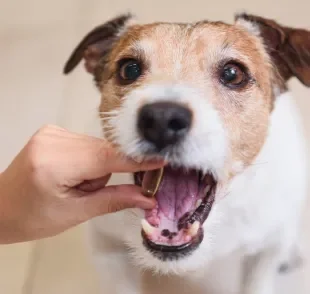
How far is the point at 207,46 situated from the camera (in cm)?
132

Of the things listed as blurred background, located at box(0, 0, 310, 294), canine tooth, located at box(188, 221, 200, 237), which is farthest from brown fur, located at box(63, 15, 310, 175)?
blurred background, located at box(0, 0, 310, 294)

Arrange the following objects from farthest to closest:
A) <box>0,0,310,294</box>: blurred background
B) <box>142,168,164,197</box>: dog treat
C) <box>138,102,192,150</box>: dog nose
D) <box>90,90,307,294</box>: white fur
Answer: <box>0,0,310,294</box>: blurred background
<box>90,90,307,294</box>: white fur
<box>142,168,164,197</box>: dog treat
<box>138,102,192,150</box>: dog nose

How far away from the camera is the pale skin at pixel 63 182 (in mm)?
1083

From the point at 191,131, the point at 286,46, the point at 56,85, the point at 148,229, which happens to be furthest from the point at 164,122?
the point at 56,85

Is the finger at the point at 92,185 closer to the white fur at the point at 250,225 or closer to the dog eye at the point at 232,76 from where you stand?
the white fur at the point at 250,225

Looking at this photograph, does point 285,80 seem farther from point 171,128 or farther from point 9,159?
point 9,159

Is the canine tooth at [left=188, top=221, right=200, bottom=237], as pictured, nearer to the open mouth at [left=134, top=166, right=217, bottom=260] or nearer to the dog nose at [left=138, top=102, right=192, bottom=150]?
the open mouth at [left=134, top=166, right=217, bottom=260]

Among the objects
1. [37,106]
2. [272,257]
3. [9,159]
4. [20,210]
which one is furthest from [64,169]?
[37,106]

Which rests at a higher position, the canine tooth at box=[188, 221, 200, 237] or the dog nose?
the dog nose

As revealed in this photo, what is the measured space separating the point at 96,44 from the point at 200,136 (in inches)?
22.4

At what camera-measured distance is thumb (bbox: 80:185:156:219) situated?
1.13 metres

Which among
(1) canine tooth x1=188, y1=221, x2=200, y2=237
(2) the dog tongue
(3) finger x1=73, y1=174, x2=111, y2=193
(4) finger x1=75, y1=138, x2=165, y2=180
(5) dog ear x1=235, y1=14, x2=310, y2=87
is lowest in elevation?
(1) canine tooth x1=188, y1=221, x2=200, y2=237

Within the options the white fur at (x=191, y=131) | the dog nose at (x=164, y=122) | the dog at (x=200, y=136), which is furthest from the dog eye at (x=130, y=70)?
the dog nose at (x=164, y=122)

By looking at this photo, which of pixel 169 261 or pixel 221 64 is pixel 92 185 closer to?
pixel 169 261
